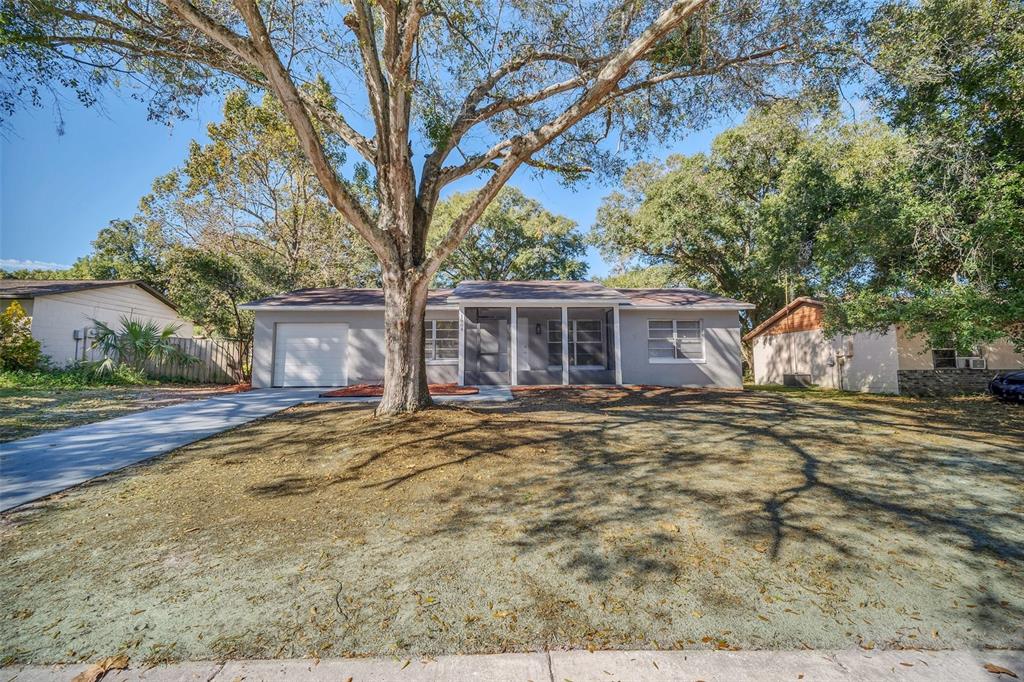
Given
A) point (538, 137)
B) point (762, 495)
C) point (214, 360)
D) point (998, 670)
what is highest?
point (538, 137)

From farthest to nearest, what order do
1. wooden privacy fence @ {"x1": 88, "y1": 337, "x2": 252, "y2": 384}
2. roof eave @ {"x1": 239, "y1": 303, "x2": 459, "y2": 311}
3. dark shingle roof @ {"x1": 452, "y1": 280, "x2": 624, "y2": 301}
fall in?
1. wooden privacy fence @ {"x1": 88, "y1": 337, "x2": 252, "y2": 384}
2. dark shingle roof @ {"x1": 452, "y1": 280, "x2": 624, "y2": 301}
3. roof eave @ {"x1": 239, "y1": 303, "x2": 459, "y2": 311}

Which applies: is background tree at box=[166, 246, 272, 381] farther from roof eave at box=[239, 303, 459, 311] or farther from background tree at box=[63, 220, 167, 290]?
background tree at box=[63, 220, 167, 290]

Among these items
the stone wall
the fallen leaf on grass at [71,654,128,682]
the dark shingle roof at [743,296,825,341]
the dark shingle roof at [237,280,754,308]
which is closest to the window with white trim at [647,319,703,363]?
the dark shingle roof at [237,280,754,308]

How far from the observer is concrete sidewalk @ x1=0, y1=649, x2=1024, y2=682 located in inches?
75.3

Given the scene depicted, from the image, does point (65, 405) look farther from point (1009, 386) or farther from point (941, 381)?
point (941, 381)

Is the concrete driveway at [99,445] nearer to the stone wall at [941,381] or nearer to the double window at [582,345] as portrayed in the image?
the double window at [582,345]

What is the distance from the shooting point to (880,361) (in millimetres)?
14930

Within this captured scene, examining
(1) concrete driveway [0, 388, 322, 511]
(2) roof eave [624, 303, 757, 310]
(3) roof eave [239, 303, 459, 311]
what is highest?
(2) roof eave [624, 303, 757, 310]

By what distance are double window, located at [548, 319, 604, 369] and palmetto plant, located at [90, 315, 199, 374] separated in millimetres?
12114

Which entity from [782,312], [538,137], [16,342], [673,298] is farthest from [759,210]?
[16,342]

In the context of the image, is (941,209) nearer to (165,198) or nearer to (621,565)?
(621,565)

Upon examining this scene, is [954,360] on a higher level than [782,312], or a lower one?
lower

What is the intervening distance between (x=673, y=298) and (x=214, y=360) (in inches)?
641

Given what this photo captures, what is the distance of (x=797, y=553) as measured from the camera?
295cm
